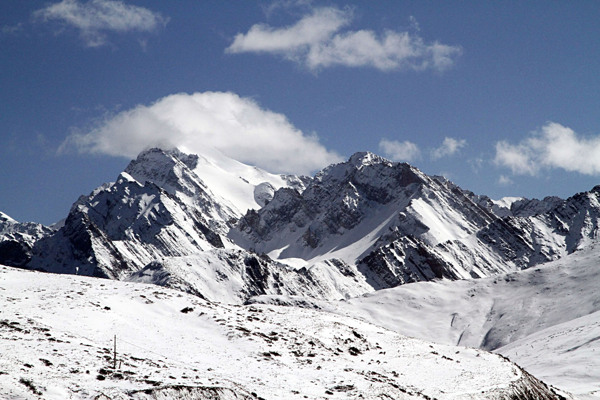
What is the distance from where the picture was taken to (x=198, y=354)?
43.4 m

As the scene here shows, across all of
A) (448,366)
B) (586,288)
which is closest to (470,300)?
(586,288)

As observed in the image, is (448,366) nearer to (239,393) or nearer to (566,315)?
(239,393)

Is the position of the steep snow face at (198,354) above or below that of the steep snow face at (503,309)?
below

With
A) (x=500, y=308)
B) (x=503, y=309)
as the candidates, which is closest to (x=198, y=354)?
(x=503, y=309)

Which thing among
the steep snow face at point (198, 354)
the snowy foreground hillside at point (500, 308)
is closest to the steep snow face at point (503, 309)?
the snowy foreground hillside at point (500, 308)

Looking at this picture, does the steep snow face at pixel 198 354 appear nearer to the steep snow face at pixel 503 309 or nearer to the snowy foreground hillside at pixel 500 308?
the snowy foreground hillside at pixel 500 308

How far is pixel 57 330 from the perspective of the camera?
137ft

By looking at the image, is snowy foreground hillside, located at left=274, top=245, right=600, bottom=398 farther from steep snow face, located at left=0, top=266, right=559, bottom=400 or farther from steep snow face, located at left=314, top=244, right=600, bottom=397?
steep snow face, located at left=0, top=266, right=559, bottom=400

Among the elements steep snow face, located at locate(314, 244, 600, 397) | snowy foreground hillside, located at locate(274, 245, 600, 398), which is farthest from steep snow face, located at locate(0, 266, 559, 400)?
steep snow face, located at locate(314, 244, 600, 397)

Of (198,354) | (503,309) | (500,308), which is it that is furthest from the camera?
(500,308)

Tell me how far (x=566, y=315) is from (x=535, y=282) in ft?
108

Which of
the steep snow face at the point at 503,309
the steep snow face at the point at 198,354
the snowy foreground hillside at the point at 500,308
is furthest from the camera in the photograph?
the snowy foreground hillside at the point at 500,308

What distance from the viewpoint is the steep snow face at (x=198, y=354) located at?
3338 centimetres

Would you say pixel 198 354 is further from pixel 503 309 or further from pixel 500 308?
pixel 500 308
